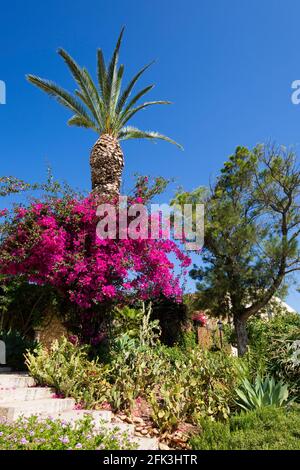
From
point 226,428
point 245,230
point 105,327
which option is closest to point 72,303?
point 105,327

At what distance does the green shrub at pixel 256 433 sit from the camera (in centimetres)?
404

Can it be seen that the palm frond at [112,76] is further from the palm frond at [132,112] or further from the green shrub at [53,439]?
the green shrub at [53,439]

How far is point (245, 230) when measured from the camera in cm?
1519

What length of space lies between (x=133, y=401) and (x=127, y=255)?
296cm

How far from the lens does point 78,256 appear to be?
7.23 m

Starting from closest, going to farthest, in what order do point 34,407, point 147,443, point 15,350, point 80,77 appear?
point 147,443, point 34,407, point 15,350, point 80,77

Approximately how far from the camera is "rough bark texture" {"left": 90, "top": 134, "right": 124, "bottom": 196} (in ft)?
34.3

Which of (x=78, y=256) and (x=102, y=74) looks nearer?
(x=78, y=256)

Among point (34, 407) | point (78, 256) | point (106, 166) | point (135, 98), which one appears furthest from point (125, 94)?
point (34, 407)

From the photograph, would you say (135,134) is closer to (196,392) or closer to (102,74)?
(102,74)

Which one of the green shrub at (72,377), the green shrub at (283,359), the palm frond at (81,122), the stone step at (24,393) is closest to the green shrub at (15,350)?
the green shrub at (72,377)

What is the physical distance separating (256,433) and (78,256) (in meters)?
4.53

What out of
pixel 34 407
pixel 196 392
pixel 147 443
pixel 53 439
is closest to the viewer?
pixel 53 439
